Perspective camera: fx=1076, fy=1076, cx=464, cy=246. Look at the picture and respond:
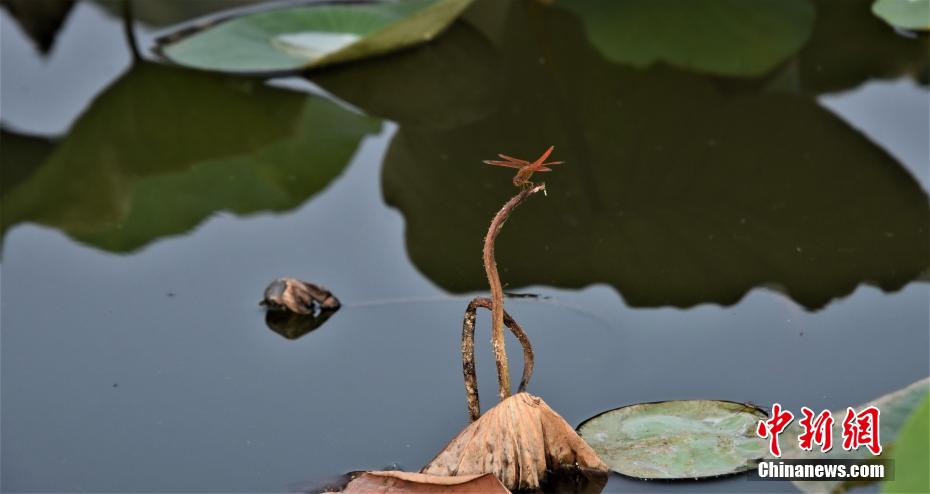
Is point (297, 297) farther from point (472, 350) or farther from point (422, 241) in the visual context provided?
point (472, 350)

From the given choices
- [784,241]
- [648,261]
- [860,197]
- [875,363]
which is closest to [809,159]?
[860,197]

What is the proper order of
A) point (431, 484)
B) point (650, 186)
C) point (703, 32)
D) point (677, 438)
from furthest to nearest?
point (703, 32)
point (650, 186)
point (677, 438)
point (431, 484)

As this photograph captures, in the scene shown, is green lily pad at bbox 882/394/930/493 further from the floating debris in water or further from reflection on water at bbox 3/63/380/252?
reflection on water at bbox 3/63/380/252

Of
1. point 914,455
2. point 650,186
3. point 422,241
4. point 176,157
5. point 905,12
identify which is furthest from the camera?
point 905,12

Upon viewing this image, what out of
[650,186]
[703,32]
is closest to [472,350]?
[650,186]

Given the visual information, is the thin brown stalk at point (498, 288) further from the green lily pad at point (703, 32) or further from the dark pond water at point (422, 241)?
the green lily pad at point (703, 32)

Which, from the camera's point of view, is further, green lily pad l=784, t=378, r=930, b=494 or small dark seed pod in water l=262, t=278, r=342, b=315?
small dark seed pod in water l=262, t=278, r=342, b=315

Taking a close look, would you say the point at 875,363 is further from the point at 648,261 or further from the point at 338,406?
the point at 338,406

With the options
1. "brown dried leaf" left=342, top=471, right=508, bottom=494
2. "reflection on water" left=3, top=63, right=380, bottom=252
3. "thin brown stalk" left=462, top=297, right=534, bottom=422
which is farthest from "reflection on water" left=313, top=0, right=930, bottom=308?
"brown dried leaf" left=342, top=471, right=508, bottom=494
